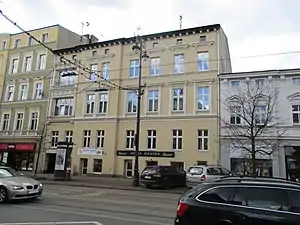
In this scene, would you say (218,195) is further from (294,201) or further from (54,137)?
(54,137)

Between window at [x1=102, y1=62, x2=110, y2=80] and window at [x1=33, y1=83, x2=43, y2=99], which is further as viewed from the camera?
window at [x1=33, y1=83, x2=43, y2=99]

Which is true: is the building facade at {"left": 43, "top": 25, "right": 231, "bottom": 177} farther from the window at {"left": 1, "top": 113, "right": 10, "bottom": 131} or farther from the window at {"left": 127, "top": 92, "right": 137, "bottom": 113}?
the window at {"left": 1, "top": 113, "right": 10, "bottom": 131}

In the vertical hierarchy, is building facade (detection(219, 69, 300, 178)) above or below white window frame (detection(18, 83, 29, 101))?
below

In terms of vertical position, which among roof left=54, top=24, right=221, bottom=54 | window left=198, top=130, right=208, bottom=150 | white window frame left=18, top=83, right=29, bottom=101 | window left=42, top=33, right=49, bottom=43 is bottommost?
window left=198, top=130, right=208, bottom=150

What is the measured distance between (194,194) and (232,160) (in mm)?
20301

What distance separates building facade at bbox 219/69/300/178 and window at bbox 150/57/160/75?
312 inches

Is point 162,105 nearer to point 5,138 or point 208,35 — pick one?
point 208,35

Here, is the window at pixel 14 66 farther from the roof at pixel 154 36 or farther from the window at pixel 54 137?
the window at pixel 54 137

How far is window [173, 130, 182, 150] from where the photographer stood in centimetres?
2758

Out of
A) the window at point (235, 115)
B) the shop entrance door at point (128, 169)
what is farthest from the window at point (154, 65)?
the shop entrance door at point (128, 169)

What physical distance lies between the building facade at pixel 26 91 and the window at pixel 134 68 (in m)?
11.0

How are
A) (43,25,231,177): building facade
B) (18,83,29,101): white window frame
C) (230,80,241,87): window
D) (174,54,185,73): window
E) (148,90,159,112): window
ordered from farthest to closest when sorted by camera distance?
(18,83,29,101): white window frame
(148,90,159,112): window
(174,54,185,73): window
(43,25,231,177): building facade
(230,80,241,87): window

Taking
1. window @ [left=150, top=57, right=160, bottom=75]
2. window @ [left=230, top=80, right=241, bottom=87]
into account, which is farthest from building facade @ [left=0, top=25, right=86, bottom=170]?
window @ [left=230, top=80, right=241, bottom=87]

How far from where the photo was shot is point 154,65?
30.8 m
